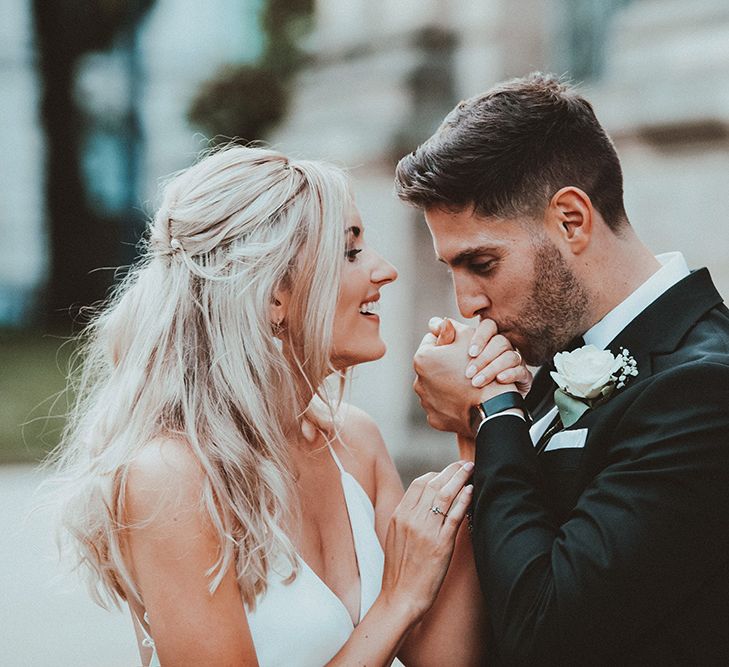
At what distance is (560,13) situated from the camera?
7141 millimetres

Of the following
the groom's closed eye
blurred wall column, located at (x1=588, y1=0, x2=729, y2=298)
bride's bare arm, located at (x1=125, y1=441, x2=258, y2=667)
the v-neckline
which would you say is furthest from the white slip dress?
blurred wall column, located at (x1=588, y1=0, x2=729, y2=298)

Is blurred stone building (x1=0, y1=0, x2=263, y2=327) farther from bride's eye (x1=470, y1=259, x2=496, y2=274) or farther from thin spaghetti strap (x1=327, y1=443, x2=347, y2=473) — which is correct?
bride's eye (x1=470, y1=259, x2=496, y2=274)

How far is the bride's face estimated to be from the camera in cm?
300

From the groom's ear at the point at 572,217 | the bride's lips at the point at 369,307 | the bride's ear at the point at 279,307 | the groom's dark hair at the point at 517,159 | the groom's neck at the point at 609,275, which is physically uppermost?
the groom's dark hair at the point at 517,159

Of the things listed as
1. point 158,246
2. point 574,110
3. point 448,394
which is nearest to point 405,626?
point 448,394

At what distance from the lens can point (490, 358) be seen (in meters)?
2.67

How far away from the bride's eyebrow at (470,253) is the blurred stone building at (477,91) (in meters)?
3.95

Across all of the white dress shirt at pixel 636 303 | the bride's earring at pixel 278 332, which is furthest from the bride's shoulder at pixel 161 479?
the white dress shirt at pixel 636 303

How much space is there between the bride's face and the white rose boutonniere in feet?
2.29

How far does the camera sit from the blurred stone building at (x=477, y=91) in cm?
639

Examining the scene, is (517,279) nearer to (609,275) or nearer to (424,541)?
(609,275)

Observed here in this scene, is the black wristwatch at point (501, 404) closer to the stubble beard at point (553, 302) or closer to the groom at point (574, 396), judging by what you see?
the groom at point (574, 396)

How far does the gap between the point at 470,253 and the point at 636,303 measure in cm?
45

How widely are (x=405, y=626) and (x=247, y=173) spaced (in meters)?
1.31
